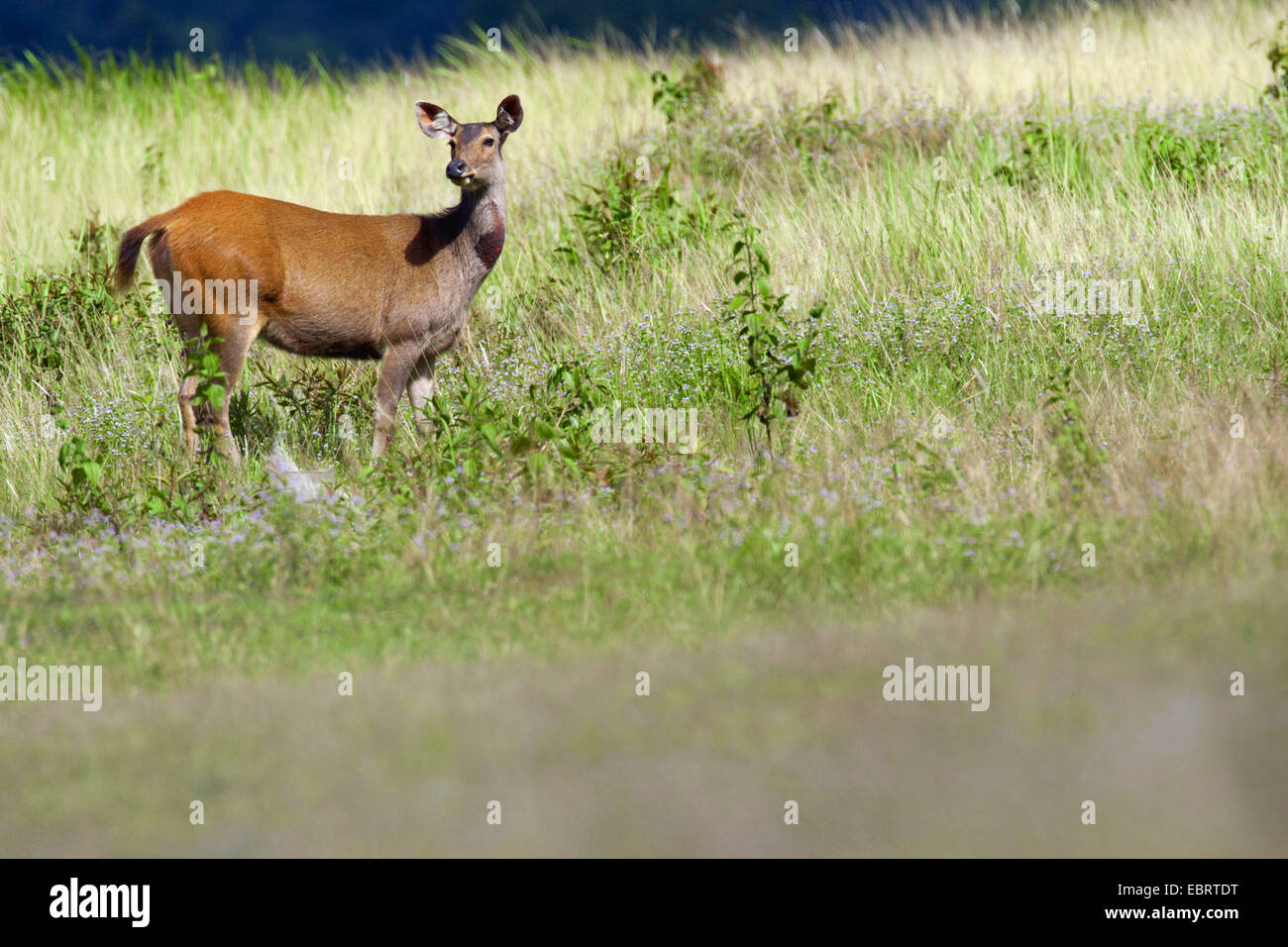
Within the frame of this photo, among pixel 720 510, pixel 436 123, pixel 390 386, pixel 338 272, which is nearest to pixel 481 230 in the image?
pixel 436 123

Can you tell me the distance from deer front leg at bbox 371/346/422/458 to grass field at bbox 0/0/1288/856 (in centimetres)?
10

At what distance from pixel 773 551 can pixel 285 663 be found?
1848 millimetres

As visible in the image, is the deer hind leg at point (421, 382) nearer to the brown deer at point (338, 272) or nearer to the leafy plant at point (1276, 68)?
the brown deer at point (338, 272)

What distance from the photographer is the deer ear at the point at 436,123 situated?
816 cm

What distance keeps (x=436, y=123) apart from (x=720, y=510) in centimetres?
322

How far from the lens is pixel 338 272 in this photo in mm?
7844

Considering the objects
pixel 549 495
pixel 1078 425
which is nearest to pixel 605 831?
pixel 549 495

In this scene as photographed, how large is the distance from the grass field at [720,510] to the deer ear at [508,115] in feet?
4.63

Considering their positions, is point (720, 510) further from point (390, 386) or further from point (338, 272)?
point (338, 272)

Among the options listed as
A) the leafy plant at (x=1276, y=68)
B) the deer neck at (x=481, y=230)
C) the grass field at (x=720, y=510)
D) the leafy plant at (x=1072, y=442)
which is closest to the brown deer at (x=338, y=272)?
the deer neck at (x=481, y=230)

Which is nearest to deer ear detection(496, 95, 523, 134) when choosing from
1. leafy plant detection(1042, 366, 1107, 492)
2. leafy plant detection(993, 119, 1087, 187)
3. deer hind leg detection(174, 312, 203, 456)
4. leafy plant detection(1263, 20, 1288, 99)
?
deer hind leg detection(174, 312, 203, 456)

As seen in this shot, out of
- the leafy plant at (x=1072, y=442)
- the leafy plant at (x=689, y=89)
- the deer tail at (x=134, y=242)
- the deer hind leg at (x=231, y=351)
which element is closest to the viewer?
the leafy plant at (x=1072, y=442)

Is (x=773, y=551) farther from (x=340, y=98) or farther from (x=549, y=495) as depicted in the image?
(x=340, y=98)

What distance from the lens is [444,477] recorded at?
6.68 metres
